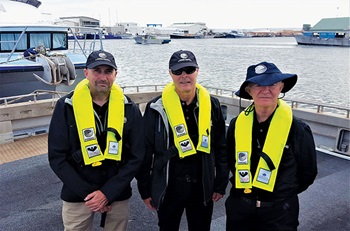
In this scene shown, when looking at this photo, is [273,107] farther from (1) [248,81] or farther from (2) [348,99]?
(2) [348,99]

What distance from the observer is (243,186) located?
212 cm

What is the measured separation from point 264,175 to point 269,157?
124 millimetres

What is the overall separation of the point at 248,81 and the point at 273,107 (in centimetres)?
25

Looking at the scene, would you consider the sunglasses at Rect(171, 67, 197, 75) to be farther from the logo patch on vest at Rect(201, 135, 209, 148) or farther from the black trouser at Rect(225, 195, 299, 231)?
the black trouser at Rect(225, 195, 299, 231)

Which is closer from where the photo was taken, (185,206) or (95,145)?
(95,145)

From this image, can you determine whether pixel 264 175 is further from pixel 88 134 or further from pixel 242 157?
pixel 88 134

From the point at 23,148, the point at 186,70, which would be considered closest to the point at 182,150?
the point at 186,70

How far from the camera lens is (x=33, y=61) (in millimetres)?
10141

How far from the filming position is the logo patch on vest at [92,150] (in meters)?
2.31

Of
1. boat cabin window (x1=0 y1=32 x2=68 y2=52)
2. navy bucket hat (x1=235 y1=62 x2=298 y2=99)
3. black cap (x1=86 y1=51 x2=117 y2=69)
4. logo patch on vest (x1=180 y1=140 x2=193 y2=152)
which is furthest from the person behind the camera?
boat cabin window (x1=0 y1=32 x2=68 y2=52)

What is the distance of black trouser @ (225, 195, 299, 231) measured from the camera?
2.03 m

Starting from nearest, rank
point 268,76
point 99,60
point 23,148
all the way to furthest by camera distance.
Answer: point 268,76 → point 99,60 → point 23,148

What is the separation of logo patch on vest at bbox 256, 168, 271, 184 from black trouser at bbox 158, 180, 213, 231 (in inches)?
22.9

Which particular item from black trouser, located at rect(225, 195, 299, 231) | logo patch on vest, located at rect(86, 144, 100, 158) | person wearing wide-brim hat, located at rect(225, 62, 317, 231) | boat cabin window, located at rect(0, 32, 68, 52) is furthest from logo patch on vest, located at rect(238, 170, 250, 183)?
boat cabin window, located at rect(0, 32, 68, 52)
